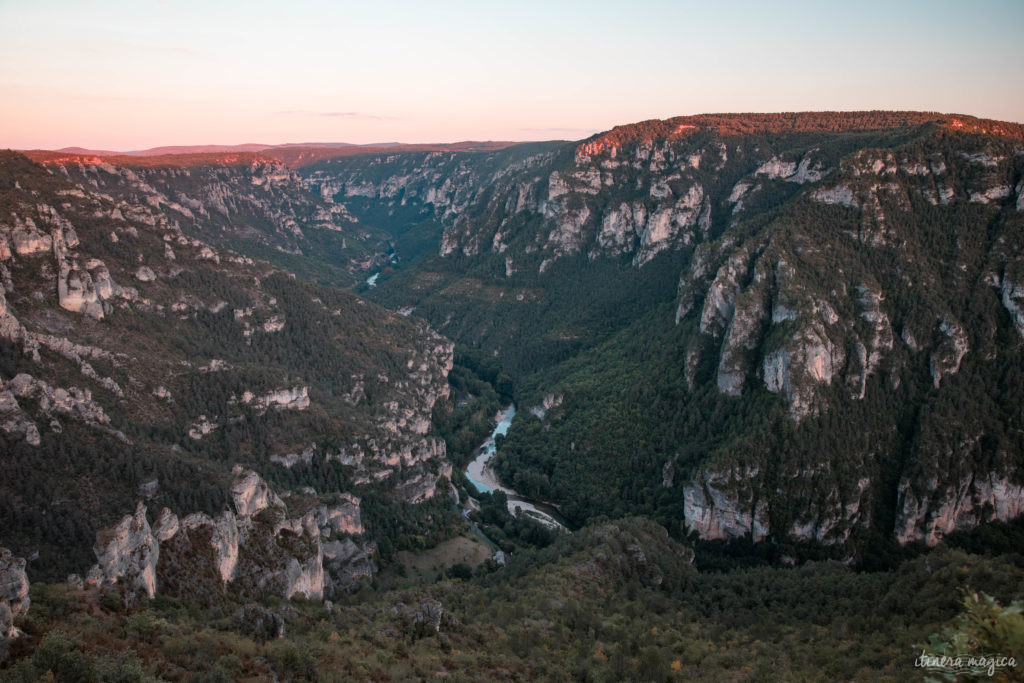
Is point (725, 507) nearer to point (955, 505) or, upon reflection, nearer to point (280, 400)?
point (955, 505)

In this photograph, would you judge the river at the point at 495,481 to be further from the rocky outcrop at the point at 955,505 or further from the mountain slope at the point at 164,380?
the rocky outcrop at the point at 955,505

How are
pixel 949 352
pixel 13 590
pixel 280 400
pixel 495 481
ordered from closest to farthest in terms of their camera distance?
pixel 13 590, pixel 280 400, pixel 949 352, pixel 495 481

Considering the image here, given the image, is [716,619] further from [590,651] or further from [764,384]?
[764,384]

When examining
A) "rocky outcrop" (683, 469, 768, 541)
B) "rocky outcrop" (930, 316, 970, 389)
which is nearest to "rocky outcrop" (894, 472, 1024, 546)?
"rocky outcrop" (930, 316, 970, 389)

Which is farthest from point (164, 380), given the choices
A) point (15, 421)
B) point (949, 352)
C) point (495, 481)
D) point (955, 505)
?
point (949, 352)

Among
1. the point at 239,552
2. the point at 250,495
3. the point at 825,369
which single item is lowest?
the point at 239,552

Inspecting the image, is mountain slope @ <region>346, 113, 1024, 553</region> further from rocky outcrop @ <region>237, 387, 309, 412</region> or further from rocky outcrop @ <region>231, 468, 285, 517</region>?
rocky outcrop @ <region>231, 468, 285, 517</region>

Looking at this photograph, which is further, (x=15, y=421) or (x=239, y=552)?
(x=239, y=552)

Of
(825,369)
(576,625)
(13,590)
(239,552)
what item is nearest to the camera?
(13,590)
